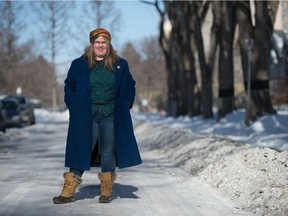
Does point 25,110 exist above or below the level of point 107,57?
below

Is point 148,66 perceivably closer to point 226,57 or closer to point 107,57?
point 226,57

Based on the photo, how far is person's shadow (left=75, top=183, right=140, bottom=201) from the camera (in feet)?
24.4

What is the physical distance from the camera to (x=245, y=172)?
8.26 m

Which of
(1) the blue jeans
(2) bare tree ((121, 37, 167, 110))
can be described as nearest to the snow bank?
(1) the blue jeans

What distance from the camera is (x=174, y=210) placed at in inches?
259

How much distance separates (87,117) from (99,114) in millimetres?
163

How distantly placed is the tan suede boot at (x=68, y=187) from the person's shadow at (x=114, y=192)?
0.40 meters

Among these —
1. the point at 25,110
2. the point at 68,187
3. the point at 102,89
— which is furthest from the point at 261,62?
the point at 25,110

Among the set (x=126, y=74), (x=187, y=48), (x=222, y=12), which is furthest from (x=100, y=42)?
(x=187, y=48)

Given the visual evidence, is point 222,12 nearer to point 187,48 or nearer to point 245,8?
point 245,8

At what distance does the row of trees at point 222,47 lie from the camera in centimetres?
1936

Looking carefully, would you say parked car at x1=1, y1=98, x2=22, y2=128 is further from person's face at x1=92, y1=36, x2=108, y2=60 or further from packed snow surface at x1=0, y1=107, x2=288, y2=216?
person's face at x1=92, y1=36, x2=108, y2=60

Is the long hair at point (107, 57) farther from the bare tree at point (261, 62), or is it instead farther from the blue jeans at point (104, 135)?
the bare tree at point (261, 62)

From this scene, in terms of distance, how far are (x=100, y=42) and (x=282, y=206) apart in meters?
2.78
